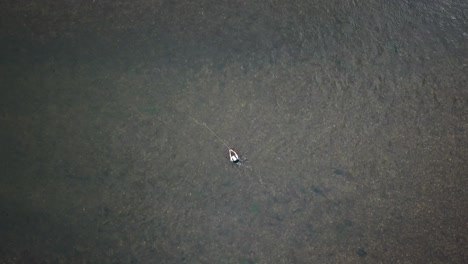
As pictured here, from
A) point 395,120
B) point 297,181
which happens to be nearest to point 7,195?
point 297,181

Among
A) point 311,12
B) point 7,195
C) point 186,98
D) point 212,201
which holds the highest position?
point 311,12

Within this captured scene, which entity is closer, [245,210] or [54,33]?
[245,210]

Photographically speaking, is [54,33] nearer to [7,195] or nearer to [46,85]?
[46,85]

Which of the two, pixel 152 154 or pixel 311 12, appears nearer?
pixel 152 154

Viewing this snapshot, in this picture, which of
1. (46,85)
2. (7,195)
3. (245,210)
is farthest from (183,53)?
(7,195)

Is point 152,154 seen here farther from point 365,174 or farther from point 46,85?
point 365,174

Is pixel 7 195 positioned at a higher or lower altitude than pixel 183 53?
lower
